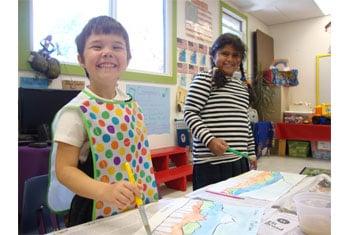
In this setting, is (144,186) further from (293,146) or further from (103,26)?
(293,146)

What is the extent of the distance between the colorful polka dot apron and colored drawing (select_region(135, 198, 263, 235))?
115 mm

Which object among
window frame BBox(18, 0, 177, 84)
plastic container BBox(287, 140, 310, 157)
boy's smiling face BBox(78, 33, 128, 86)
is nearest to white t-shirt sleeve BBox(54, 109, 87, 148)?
boy's smiling face BBox(78, 33, 128, 86)

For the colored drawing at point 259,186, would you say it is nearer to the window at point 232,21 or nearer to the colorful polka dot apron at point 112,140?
the colorful polka dot apron at point 112,140

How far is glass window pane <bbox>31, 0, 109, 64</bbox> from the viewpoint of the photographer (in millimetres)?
1867

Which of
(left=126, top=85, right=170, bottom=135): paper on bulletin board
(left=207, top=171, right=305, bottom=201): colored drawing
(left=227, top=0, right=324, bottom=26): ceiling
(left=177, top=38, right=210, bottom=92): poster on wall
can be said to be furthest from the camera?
(left=227, top=0, right=324, bottom=26): ceiling

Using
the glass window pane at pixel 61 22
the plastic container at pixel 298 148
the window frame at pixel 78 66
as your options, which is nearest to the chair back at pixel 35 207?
the window frame at pixel 78 66

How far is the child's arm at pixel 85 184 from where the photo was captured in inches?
20.2

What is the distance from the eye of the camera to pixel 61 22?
2055mm

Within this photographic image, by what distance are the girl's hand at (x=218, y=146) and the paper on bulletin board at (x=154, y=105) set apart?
4.93 feet

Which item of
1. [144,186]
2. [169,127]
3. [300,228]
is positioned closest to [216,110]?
[144,186]

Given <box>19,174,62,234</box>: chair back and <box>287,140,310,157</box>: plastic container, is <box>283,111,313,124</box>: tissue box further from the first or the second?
<box>19,174,62,234</box>: chair back

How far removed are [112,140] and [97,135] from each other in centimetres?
4
